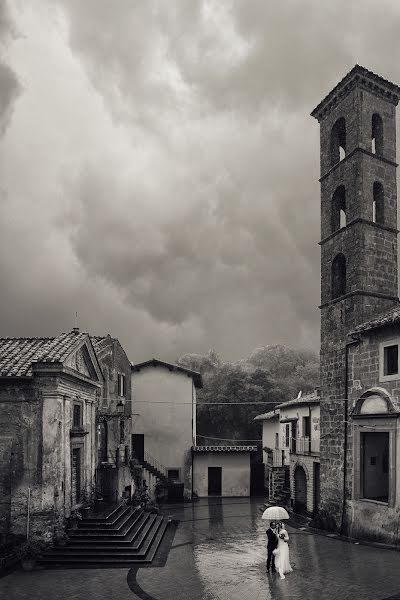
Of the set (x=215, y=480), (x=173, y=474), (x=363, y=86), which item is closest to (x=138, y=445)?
(x=173, y=474)

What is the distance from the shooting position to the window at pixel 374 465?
22578mm

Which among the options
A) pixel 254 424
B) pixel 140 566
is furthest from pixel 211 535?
pixel 254 424

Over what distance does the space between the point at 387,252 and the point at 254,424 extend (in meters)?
31.8

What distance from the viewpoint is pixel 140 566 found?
59.0 feet

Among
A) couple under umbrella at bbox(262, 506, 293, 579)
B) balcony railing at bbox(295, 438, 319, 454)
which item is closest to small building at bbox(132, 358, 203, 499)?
balcony railing at bbox(295, 438, 319, 454)

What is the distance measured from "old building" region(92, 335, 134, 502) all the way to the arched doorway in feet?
31.9

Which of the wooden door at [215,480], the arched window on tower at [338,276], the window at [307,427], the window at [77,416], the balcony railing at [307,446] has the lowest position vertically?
the wooden door at [215,480]

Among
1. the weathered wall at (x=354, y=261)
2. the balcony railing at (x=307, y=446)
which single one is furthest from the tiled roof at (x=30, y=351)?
the balcony railing at (x=307, y=446)

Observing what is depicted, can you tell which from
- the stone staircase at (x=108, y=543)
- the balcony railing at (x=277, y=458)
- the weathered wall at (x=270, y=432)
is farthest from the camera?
the weathered wall at (x=270, y=432)

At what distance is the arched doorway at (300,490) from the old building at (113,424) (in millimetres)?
9715

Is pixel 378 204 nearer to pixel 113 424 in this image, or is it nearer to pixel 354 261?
pixel 354 261

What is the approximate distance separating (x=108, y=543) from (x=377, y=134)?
843 inches

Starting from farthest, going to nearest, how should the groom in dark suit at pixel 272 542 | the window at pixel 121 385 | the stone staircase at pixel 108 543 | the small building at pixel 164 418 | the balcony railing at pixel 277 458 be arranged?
the small building at pixel 164 418 < the balcony railing at pixel 277 458 < the window at pixel 121 385 < the stone staircase at pixel 108 543 < the groom in dark suit at pixel 272 542

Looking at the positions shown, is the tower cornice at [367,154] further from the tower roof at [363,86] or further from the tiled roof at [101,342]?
the tiled roof at [101,342]
